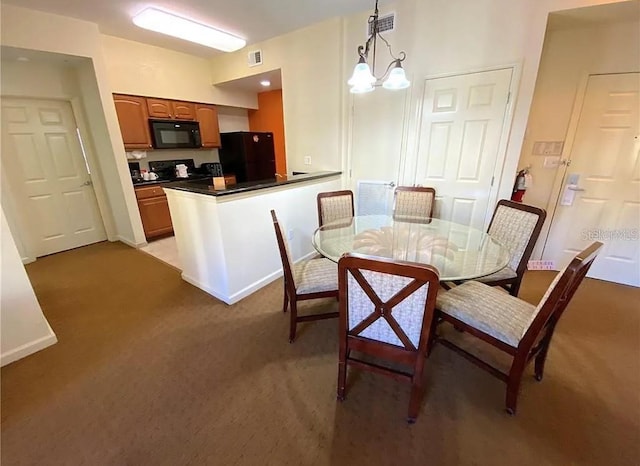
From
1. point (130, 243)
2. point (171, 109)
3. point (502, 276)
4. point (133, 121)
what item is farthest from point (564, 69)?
point (130, 243)

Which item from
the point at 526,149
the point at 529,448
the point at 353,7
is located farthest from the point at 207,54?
the point at 529,448

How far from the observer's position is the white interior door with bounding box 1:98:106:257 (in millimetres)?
3246

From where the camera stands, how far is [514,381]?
140cm

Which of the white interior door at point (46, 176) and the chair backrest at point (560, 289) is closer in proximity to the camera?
the chair backrest at point (560, 289)

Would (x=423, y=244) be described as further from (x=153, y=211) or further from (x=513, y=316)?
(x=153, y=211)

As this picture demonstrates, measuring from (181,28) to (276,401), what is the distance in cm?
375

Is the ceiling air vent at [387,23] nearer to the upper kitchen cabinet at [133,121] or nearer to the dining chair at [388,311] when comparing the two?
the dining chair at [388,311]

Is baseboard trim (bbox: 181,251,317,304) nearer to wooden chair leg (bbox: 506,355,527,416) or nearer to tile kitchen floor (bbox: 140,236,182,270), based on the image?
tile kitchen floor (bbox: 140,236,182,270)

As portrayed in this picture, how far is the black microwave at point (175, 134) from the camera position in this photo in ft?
13.1

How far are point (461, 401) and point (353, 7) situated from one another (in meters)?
3.62

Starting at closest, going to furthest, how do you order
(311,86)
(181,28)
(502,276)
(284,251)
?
(284,251), (502,276), (181,28), (311,86)

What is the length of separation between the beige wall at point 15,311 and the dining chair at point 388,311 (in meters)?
2.21

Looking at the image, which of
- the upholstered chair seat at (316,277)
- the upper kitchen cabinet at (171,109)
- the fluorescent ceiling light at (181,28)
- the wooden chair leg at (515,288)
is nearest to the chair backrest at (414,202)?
the wooden chair leg at (515,288)

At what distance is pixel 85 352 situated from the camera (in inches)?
75.7
